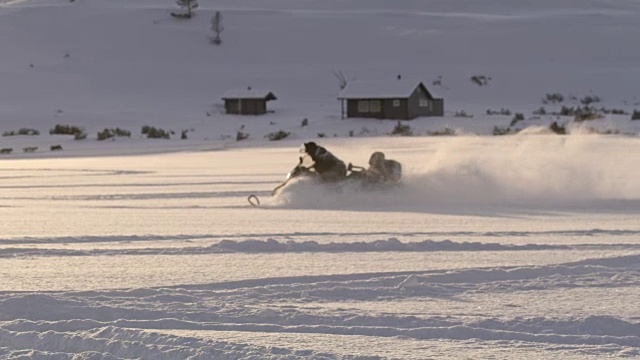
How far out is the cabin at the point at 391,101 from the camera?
59125 mm

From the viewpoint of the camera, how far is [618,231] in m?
10.1

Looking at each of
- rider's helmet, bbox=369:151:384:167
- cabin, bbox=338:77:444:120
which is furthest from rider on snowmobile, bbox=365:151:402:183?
cabin, bbox=338:77:444:120

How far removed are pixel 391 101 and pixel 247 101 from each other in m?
8.48

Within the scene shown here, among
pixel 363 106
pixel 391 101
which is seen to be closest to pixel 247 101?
pixel 363 106

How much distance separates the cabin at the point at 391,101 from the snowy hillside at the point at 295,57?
4.32ft

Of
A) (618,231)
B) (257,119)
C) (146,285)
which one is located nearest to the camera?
(146,285)

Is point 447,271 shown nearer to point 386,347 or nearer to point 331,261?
point 331,261

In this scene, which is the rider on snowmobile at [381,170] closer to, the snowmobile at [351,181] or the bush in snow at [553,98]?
the snowmobile at [351,181]

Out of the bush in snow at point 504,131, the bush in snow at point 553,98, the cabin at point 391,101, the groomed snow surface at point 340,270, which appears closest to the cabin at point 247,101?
the cabin at point 391,101

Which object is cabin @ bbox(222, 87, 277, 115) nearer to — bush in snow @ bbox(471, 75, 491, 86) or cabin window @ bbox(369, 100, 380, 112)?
cabin window @ bbox(369, 100, 380, 112)

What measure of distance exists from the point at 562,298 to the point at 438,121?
46191 mm

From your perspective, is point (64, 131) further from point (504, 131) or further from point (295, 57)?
point (295, 57)

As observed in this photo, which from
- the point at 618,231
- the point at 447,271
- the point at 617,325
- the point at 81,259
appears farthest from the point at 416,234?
the point at 617,325

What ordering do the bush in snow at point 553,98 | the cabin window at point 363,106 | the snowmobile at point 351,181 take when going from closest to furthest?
the snowmobile at point 351,181, the cabin window at point 363,106, the bush in snow at point 553,98
